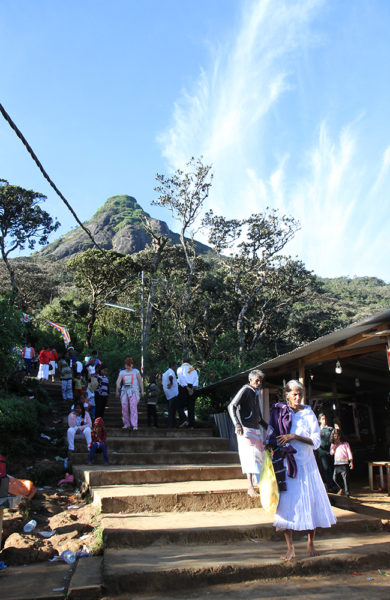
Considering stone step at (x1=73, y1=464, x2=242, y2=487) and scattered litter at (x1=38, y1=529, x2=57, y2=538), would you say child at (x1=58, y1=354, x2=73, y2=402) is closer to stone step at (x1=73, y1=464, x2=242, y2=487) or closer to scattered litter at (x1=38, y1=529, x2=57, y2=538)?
stone step at (x1=73, y1=464, x2=242, y2=487)

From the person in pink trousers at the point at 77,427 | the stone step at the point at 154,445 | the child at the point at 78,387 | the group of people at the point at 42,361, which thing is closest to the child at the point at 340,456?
the stone step at the point at 154,445

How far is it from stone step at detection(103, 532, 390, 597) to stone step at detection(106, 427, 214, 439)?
483 cm

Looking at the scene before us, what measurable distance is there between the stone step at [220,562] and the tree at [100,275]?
24.1 meters

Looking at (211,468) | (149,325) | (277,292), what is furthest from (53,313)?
(211,468)

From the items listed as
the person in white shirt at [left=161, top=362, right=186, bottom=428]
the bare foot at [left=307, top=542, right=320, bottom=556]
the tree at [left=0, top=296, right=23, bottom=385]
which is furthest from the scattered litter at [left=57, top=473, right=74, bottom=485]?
the bare foot at [left=307, top=542, right=320, bottom=556]

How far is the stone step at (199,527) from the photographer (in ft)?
13.1

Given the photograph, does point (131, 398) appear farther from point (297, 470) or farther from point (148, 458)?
point (297, 470)

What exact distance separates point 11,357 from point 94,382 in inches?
70.0

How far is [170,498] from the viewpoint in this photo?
5000 millimetres

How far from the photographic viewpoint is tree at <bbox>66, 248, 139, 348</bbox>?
2775 centimetres

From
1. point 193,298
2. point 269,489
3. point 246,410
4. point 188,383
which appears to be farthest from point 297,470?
point 193,298

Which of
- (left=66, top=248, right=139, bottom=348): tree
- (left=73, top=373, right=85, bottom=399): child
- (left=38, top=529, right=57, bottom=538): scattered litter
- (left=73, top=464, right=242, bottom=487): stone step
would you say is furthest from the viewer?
(left=66, top=248, right=139, bottom=348): tree

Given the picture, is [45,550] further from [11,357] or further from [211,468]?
[11,357]

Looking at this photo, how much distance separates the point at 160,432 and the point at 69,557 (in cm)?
521
